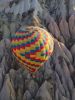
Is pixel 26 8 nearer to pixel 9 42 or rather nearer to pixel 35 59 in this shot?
pixel 9 42

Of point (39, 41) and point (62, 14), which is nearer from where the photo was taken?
point (39, 41)

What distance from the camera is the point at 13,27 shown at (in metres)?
68.2

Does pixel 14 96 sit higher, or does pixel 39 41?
pixel 39 41

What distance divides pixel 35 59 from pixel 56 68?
988 cm

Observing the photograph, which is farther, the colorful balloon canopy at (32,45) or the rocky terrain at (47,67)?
the rocky terrain at (47,67)

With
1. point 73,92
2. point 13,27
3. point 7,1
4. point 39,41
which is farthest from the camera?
point 7,1

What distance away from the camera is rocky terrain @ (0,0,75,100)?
205 ft

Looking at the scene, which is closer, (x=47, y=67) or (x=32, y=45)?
(x=32, y=45)

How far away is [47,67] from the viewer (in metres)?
63.7

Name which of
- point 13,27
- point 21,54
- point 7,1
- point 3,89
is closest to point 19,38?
point 21,54

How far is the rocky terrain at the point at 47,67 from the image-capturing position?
62.4 meters

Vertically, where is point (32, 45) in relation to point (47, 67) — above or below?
above

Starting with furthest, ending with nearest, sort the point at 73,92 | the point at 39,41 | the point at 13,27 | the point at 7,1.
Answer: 1. the point at 7,1
2. the point at 13,27
3. the point at 73,92
4. the point at 39,41

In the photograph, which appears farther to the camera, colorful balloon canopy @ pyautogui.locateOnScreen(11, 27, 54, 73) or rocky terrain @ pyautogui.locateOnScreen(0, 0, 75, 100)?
rocky terrain @ pyautogui.locateOnScreen(0, 0, 75, 100)
